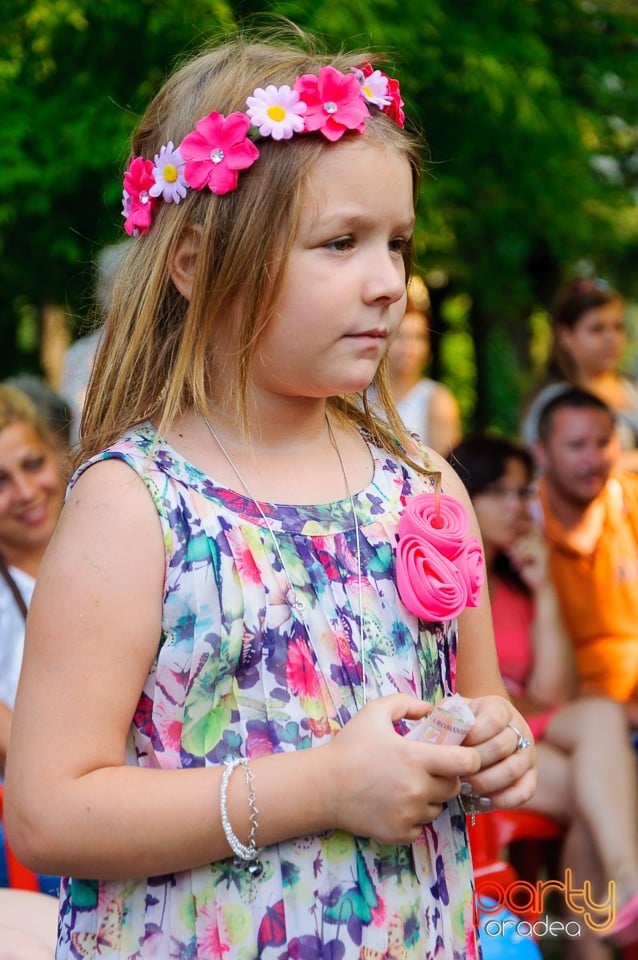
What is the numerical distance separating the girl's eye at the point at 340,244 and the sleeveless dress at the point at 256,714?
351 mm

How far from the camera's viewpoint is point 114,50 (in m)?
5.04

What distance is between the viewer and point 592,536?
179 inches

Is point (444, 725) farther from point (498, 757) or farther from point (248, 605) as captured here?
point (248, 605)

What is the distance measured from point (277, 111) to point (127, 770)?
0.88 m

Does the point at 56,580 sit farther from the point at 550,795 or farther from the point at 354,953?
the point at 550,795

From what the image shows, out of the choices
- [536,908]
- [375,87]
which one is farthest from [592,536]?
[375,87]

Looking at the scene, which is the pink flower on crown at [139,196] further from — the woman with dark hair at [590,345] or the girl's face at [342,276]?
the woman with dark hair at [590,345]

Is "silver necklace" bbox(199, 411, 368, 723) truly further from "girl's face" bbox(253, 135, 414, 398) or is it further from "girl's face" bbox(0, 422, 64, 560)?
"girl's face" bbox(0, 422, 64, 560)

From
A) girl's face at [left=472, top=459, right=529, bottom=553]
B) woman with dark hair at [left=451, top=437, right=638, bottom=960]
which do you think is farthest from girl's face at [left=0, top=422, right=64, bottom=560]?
girl's face at [left=472, top=459, right=529, bottom=553]

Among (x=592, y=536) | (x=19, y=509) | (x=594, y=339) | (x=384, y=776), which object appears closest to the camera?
(x=384, y=776)

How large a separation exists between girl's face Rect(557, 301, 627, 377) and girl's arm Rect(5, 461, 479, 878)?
4478 millimetres

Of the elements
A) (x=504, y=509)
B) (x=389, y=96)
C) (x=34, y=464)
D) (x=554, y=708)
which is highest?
(x=389, y=96)

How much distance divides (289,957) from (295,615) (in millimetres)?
425

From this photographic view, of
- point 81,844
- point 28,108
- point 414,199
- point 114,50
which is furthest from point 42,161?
point 81,844
